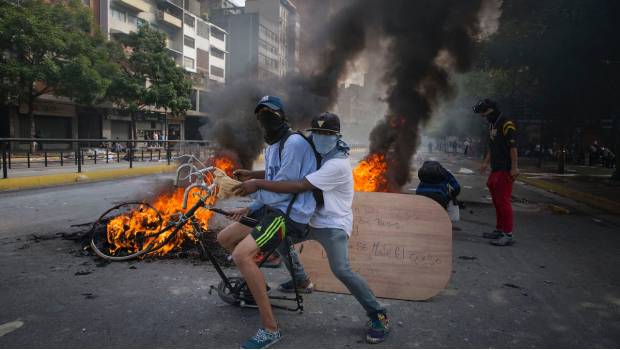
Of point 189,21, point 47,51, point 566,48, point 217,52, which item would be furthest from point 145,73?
point 566,48

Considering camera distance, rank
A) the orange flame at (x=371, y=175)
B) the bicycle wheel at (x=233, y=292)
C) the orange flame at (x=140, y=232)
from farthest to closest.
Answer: the orange flame at (x=371, y=175), the orange flame at (x=140, y=232), the bicycle wheel at (x=233, y=292)

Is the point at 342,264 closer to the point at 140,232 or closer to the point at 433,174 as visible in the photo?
the point at 433,174

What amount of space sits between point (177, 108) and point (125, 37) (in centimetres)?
581

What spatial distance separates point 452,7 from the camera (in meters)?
12.2

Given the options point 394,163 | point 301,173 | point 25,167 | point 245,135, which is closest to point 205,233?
point 301,173

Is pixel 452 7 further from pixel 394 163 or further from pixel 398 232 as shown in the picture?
pixel 398 232

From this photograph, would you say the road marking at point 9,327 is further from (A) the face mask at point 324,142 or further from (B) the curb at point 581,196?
(B) the curb at point 581,196

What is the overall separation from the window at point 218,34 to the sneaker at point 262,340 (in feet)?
171

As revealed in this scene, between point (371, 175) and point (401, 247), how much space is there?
20.7 feet

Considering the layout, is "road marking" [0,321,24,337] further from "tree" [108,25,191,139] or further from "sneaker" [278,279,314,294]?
"tree" [108,25,191,139]

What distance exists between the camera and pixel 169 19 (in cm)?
4284

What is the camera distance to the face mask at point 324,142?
2900mm

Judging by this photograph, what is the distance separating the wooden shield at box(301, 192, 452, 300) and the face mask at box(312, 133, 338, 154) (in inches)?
46.9

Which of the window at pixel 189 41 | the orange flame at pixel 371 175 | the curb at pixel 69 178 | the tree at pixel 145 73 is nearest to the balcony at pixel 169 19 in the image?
the window at pixel 189 41
